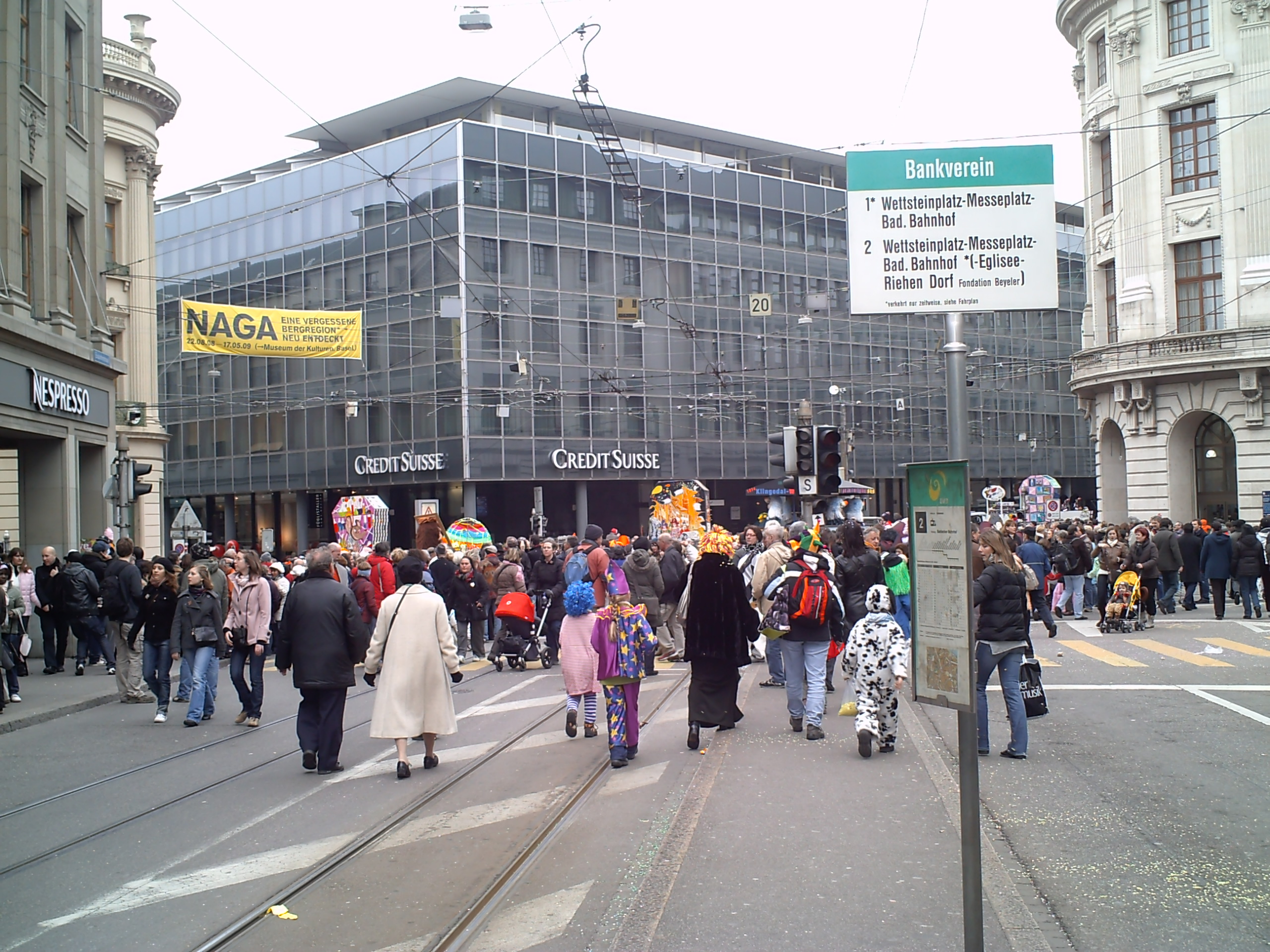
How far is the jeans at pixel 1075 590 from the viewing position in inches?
894

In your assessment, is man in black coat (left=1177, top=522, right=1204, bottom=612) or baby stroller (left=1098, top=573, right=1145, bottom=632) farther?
man in black coat (left=1177, top=522, right=1204, bottom=612)

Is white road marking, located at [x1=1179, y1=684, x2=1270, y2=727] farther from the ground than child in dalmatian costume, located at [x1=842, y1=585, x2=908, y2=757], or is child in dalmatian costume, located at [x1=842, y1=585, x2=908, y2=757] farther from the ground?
child in dalmatian costume, located at [x1=842, y1=585, x2=908, y2=757]

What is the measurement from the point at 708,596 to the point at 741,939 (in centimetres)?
488

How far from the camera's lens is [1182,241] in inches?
1336

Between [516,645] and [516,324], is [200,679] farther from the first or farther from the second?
[516,324]

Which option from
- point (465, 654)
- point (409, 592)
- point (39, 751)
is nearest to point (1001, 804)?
point (409, 592)

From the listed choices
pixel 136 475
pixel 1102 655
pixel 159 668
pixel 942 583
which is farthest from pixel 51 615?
pixel 942 583

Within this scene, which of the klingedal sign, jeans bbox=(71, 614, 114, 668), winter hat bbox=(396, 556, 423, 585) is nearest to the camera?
winter hat bbox=(396, 556, 423, 585)

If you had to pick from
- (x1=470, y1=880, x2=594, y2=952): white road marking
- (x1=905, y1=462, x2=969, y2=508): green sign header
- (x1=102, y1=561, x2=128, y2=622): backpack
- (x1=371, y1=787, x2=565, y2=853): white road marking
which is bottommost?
(x1=371, y1=787, x2=565, y2=853): white road marking

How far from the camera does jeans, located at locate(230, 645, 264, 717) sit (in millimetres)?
11914

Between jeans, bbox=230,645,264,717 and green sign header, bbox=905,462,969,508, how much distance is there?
352 inches

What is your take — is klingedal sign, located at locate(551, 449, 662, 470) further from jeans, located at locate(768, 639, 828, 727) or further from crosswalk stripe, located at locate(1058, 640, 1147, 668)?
jeans, located at locate(768, 639, 828, 727)

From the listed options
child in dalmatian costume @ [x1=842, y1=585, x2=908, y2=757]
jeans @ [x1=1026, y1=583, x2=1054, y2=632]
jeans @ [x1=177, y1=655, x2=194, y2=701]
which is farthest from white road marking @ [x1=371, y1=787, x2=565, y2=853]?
jeans @ [x1=177, y1=655, x2=194, y2=701]

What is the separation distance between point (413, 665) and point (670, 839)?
3234mm
